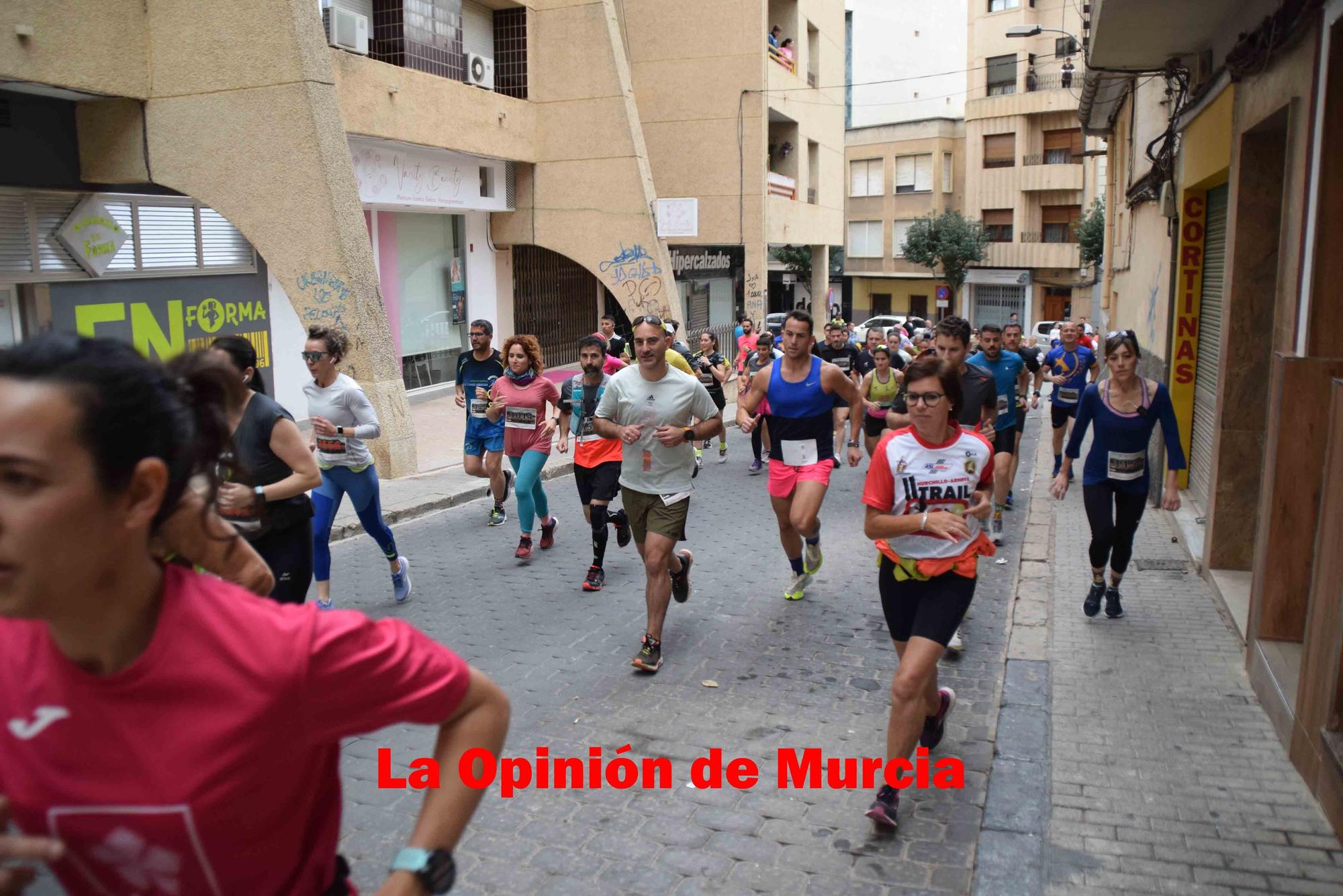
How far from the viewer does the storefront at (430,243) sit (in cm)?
1830

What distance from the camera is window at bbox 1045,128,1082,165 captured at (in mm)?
Answer: 50188

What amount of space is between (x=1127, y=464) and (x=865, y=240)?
51342 millimetres

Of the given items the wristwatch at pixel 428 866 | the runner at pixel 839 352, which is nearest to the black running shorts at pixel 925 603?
the wristwatch at pixel 428 866

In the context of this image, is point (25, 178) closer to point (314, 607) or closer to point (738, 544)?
point (738, 544)

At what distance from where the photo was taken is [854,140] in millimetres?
56531

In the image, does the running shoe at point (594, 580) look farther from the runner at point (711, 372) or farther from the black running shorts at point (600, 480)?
the runner at point (711, 372)

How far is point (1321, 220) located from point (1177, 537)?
455 cm

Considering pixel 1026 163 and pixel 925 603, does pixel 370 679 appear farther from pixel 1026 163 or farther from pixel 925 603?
pixel 1026 163

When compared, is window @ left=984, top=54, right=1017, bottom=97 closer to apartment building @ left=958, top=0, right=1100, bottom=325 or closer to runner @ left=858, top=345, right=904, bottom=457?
apartment building @ left=958, top=0, right=1100, bottom=325

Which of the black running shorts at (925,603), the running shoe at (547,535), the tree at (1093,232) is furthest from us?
the tree at (1093,232)

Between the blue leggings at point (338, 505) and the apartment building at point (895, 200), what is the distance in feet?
156

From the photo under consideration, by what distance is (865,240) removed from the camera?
187ft

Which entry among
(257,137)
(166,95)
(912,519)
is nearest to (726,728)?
(912,519)

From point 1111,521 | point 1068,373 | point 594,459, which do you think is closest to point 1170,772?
point 1111,521
